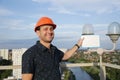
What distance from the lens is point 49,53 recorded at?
2.24 m

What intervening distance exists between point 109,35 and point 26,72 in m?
1.90

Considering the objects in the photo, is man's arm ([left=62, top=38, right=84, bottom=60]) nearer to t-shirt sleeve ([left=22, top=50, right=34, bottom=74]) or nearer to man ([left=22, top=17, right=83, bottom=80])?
man ([left=22, top=17, right=83, bottom=80])

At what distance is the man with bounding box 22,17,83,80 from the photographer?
6.93 feet

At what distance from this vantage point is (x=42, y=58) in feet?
7.13

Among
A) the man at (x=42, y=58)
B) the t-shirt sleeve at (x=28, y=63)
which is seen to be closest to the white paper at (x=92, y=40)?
the man at (x=42, y=58)

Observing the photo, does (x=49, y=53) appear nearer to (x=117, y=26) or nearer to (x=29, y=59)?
(x=29, y=59)

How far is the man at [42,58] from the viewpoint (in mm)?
2111

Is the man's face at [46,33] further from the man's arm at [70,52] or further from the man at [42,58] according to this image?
the man's arm at [70,52]

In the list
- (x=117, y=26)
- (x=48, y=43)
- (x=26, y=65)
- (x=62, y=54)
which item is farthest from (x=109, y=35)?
(x=26, y=65)

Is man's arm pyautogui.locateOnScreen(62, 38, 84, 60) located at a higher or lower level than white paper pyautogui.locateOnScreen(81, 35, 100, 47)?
lower

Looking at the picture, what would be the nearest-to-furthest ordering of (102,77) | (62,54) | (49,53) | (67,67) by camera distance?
1. (49,53)
2. (62,54)
3. (67,67)
4. (102,77)

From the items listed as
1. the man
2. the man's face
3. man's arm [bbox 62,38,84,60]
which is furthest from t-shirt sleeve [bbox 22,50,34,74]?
man's arm [bbox 62,38,84,60]

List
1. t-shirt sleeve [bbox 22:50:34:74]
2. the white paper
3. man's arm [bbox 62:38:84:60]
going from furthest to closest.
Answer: the white paper < man's arm [bbox 62:38:84:60] < t-shirt sleeve [bbox 22:50:34:74]

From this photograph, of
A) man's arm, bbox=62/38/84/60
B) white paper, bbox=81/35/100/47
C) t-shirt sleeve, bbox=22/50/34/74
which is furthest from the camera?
white paper, bbox=81/35/100/47
